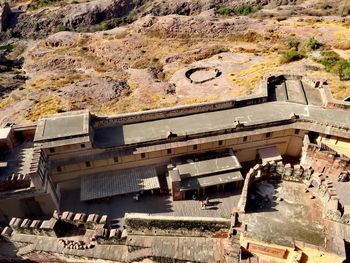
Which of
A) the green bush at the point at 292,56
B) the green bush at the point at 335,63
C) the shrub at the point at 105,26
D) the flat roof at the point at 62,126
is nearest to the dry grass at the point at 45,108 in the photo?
the flat roof at the point at 62,126

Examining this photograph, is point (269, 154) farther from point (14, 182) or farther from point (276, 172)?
point (14, 182)

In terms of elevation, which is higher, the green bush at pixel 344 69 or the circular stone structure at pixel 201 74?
the green bush at pixel 344 69

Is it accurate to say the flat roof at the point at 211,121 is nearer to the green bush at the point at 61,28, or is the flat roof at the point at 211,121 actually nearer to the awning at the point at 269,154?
the awning at the point at 269,154

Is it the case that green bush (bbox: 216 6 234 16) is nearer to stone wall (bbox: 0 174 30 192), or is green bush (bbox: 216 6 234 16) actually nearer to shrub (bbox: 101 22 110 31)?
shrub (bbox: 101 22 110 31)

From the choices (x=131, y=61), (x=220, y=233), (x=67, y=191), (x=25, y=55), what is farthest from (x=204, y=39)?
(x=220, y=233)

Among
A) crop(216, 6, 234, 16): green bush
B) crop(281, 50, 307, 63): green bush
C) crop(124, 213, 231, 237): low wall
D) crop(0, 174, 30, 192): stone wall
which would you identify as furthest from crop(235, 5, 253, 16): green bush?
crop(124, 213, 231, 237): low wall
